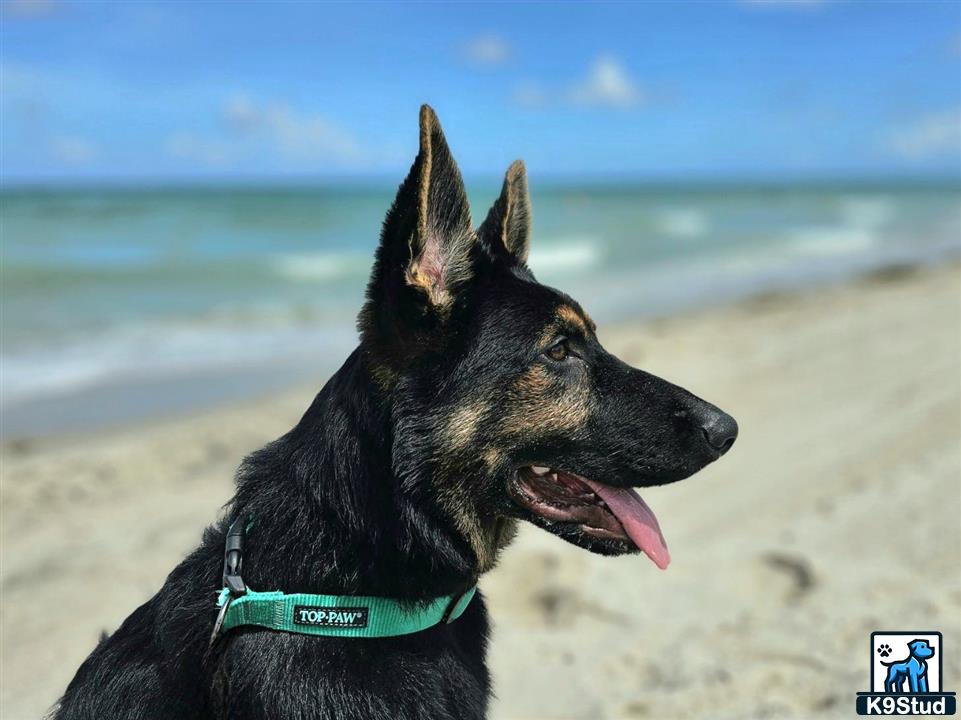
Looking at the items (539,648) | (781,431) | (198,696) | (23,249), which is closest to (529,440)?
(198,696)

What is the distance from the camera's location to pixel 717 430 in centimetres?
319

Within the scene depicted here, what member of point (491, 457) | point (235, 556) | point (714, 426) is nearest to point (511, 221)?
point (491, 457)

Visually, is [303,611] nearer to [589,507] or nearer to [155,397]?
[589,507]

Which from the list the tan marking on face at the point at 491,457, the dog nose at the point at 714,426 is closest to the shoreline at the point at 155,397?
the tan marking on face at the point at 491,457

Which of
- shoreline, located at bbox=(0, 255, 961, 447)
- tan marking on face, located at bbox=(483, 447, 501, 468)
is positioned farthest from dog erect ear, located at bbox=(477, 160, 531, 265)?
shoreline, located at bbox=(0, 255, 961, 447)

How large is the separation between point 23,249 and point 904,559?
20857 mm

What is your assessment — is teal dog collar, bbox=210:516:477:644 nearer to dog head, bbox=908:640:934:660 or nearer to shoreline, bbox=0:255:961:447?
dog head, bbox=908:640:934:660

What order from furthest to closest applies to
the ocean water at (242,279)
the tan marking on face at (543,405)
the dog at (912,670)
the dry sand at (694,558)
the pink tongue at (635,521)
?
the ocean water at (242,279), the dry sand at (694,558), the dog at (912,670), the pink tongue at (635,521), the tan marking on face at (543,405)

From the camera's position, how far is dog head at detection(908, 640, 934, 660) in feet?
14.7

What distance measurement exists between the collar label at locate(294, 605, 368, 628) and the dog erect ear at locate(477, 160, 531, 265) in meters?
1.40

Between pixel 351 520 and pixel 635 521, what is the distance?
3.45 feet

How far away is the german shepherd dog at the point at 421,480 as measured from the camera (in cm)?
282

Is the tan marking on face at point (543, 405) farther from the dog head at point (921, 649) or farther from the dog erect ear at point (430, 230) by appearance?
the dog head at point (921, 649)

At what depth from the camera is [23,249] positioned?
69.6ft
